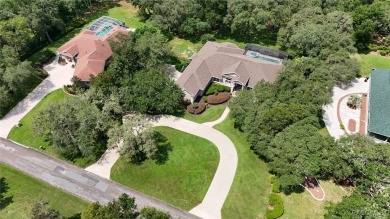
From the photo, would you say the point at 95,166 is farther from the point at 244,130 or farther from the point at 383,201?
the point at 383,201

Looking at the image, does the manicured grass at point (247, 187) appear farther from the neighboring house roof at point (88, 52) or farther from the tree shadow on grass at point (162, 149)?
the neighboring house roof at point (88, 52)

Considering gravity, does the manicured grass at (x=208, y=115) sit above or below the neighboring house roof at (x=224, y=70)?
below

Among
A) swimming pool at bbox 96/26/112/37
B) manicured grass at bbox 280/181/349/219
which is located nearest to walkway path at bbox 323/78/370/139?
manicured grass at bbox 280/181/349/219

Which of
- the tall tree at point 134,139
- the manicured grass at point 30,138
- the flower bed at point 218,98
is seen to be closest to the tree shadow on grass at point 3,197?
the manicured grass at point 30,138

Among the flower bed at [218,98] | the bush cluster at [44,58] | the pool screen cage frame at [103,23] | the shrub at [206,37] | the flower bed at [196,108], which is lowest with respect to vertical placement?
the flower bed at [196,108]

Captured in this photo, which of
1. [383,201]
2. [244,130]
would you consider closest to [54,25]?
[244,130]
